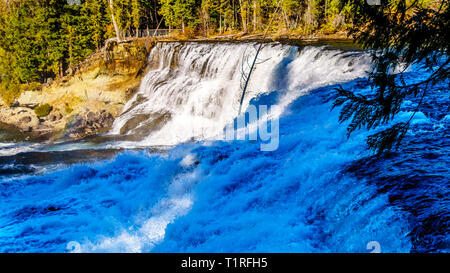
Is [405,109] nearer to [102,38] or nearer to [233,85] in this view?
[233,85]

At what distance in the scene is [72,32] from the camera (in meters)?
22.1

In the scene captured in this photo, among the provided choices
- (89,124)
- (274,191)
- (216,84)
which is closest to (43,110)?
(89,124)

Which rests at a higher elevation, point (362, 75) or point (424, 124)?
point (362, 75)

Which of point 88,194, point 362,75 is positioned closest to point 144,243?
point 88,194

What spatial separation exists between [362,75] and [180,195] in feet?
21.9

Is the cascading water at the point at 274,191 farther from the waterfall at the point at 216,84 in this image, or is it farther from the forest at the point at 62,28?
the forest at the point at 62,28

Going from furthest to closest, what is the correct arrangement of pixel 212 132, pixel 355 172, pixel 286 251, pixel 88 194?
pixel 212 132, pixel 88 194, pixel 355 172, pixel 286 251

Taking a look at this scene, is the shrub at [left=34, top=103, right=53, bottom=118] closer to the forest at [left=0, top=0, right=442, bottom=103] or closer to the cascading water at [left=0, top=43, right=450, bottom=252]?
the forest at [left=0, top=0, right=442, bottom=103]

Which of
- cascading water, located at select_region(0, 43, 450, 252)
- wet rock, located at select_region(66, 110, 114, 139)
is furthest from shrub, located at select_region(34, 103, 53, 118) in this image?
cascading water, located at select_region(0, 43, 450, 252)

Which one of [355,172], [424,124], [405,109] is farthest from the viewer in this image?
[405,109]

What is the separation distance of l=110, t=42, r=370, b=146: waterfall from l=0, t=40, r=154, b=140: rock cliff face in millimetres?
1930

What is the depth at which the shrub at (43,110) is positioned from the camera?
59.9 feet

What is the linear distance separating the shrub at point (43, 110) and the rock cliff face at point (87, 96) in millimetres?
175
